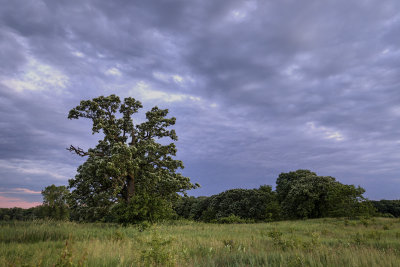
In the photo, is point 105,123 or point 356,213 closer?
point 105,123

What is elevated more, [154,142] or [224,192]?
[154,142]

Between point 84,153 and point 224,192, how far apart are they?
129ft

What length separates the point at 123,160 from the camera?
23172 mm

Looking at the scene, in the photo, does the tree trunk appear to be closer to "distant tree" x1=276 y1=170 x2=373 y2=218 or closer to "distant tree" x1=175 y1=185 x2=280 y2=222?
"distant tree" x1=175 y1=185 x2=280 y2=222

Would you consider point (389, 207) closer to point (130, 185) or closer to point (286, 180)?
point (286, 180)

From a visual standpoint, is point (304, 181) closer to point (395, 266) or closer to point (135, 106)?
point (135, 106)

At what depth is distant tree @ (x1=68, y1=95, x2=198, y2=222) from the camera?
78.0 ft

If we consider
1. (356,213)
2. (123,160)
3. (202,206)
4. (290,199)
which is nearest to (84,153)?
(123,160)

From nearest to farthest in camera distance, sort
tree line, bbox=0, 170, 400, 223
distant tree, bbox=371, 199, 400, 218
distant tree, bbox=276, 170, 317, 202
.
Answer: tree line, bbox=0, 170, 400, 223
distant tree, bbox=276, 170, 317, 202
distant tree, bbox=371, 199, 400, 218

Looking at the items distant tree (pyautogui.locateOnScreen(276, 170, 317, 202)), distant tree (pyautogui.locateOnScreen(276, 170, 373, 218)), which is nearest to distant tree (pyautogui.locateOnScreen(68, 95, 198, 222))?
distant tree (pyautogui.locateOnScreen(276, 170, 373, 218))

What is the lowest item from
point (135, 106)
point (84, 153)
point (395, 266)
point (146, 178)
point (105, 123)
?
point (395, 266)

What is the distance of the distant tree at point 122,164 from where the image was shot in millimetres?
23781

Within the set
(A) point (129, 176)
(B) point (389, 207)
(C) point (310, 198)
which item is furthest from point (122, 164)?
(B) point (389, 207)

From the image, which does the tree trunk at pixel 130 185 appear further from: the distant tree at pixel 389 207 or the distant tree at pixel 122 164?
the distant tree at pixel 389 207
